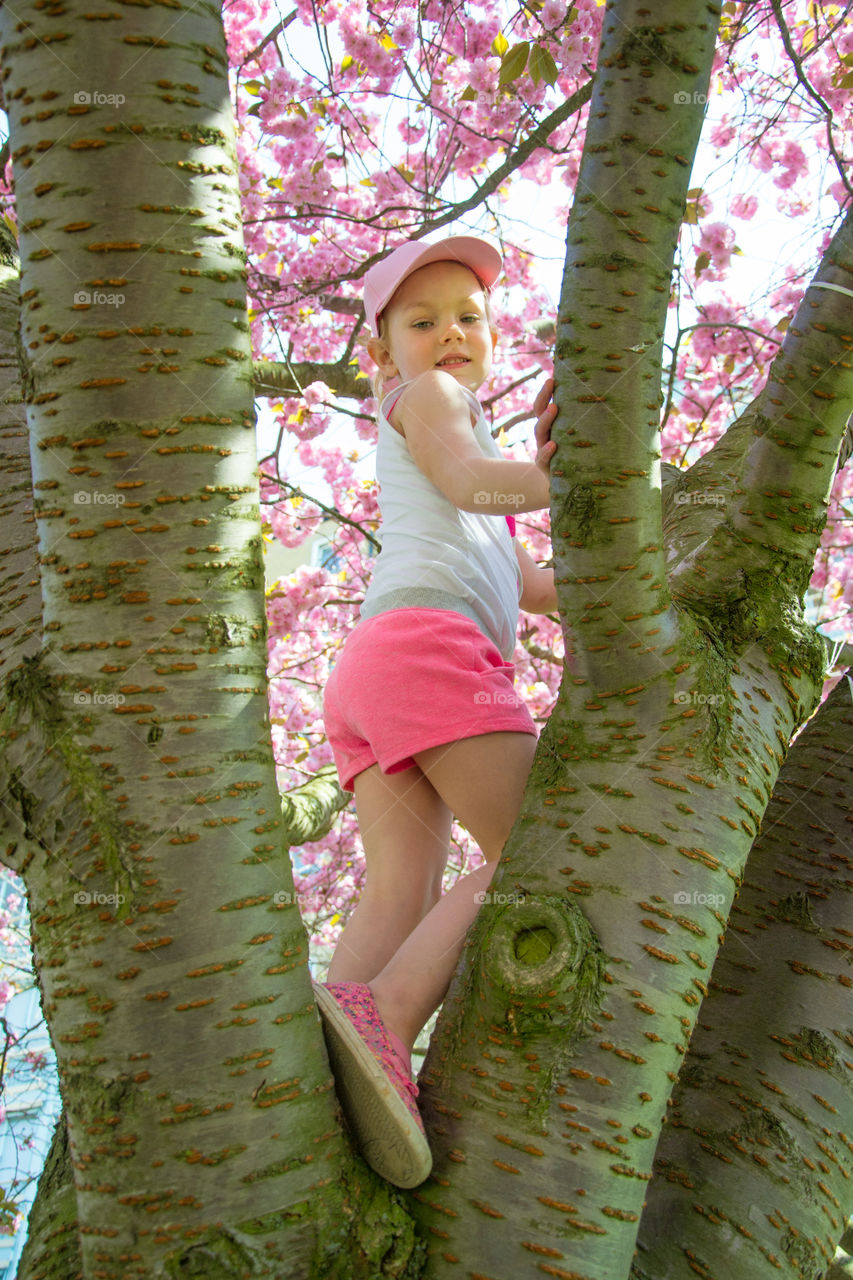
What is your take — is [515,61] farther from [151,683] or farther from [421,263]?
[151,683]

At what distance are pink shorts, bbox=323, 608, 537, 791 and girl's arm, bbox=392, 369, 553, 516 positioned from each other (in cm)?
22

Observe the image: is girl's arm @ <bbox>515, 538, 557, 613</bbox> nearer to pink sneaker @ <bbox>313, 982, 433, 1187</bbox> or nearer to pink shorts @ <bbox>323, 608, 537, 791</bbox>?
pink shorts @ <bbox>323, 608, 537, 791</bbox>

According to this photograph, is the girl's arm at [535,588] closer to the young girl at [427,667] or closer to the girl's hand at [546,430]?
the young girl at [427,667]

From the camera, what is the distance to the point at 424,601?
157 cm

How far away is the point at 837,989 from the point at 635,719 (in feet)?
1.65

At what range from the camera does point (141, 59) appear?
0.99 meters

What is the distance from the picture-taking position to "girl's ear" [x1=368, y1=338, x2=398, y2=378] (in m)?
1.95

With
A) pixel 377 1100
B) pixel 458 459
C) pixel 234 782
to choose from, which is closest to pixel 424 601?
pixel 458 459

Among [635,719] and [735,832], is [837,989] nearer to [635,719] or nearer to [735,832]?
[735,832]

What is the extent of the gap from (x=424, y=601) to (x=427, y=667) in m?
0.16

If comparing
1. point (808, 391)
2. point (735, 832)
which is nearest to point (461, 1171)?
point (735, 832)

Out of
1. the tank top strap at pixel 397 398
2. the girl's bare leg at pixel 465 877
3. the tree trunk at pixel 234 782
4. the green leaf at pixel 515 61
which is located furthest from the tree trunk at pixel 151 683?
the green leaf at pixel 515 61

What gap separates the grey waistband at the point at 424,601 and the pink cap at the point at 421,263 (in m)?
0.67

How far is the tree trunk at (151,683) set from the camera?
34.2 inches
